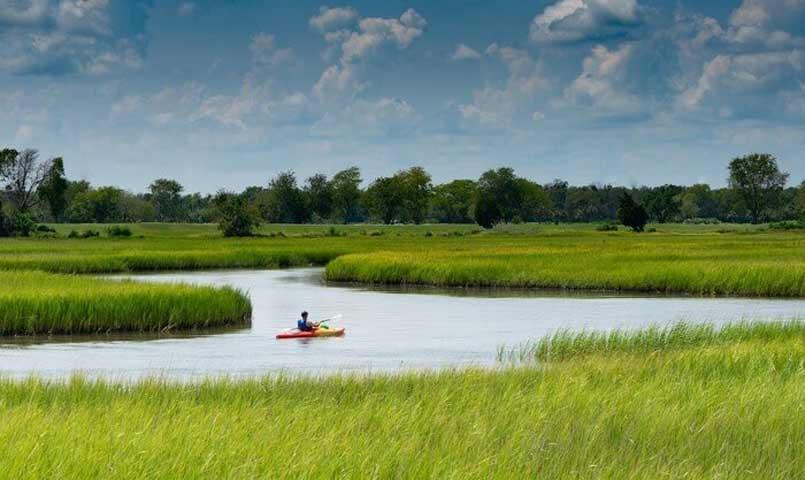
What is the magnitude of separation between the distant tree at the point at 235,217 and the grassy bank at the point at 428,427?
10730 cm

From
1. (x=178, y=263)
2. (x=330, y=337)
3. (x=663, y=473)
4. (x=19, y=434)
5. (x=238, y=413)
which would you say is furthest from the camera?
(x=178, y=263)

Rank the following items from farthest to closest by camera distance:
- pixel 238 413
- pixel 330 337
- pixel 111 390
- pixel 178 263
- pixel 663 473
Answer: pixel 178 263, pixel 330 337, pixel 111 390, pixel 238 413, pixel 663 473

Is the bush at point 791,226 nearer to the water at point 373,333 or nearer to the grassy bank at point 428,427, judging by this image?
the water at point 373,333

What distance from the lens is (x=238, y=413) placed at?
14.3 m

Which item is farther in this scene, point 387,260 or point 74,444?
point 387,260

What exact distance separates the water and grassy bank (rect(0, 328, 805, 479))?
11.4ft

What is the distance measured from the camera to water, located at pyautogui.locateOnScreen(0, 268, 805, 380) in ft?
85.0

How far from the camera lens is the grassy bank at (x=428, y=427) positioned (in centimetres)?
1065

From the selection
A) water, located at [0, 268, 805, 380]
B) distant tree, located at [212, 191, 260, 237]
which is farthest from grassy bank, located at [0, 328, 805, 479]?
distant tree, located at [212, 191, 260, 237]

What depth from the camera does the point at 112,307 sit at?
33.6 m

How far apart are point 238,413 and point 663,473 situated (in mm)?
5729


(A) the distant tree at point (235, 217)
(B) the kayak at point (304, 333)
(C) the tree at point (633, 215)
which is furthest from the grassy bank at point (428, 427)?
(C) the tree at point (633, 215)

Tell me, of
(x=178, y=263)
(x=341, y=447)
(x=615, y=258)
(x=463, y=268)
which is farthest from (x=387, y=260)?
(x=341, y=447)

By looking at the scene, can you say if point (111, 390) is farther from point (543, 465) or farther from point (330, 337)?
point (330, 337)
